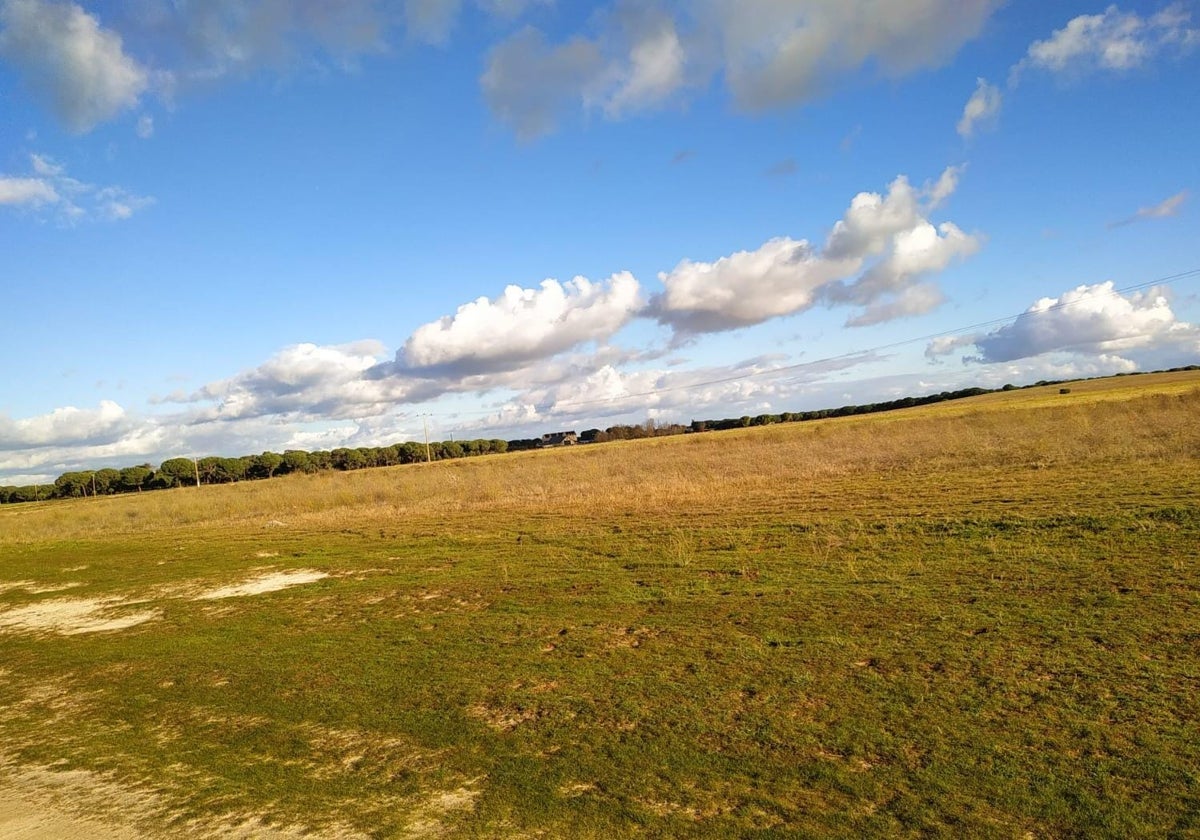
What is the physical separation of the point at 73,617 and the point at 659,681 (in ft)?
42.3

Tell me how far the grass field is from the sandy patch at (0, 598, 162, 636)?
111 millimetres

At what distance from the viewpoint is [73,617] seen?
45.4 ft

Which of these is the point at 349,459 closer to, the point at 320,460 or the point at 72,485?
the point at 320,460

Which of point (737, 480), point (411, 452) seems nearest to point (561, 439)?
point (411, 452)

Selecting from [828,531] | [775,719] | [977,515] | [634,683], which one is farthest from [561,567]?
[977,515]

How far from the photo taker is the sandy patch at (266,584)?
47.8ft

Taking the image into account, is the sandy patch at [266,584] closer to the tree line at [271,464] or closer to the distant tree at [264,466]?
the tree line at [271,464]

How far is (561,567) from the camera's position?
14.3m

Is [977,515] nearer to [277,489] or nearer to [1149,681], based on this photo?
[1149,681]

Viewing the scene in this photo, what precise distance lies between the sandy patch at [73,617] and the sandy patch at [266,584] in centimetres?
134

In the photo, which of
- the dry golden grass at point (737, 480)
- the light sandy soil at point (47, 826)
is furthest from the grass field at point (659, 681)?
the dry golden grass at point (737, 480)

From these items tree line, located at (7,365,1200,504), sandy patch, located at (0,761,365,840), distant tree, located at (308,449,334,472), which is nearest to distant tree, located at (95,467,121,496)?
tree line, located at (7,365,1200,504)

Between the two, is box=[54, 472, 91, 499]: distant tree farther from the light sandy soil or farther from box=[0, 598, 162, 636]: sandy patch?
the light sandy soil

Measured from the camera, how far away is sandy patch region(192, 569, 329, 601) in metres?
14.6
